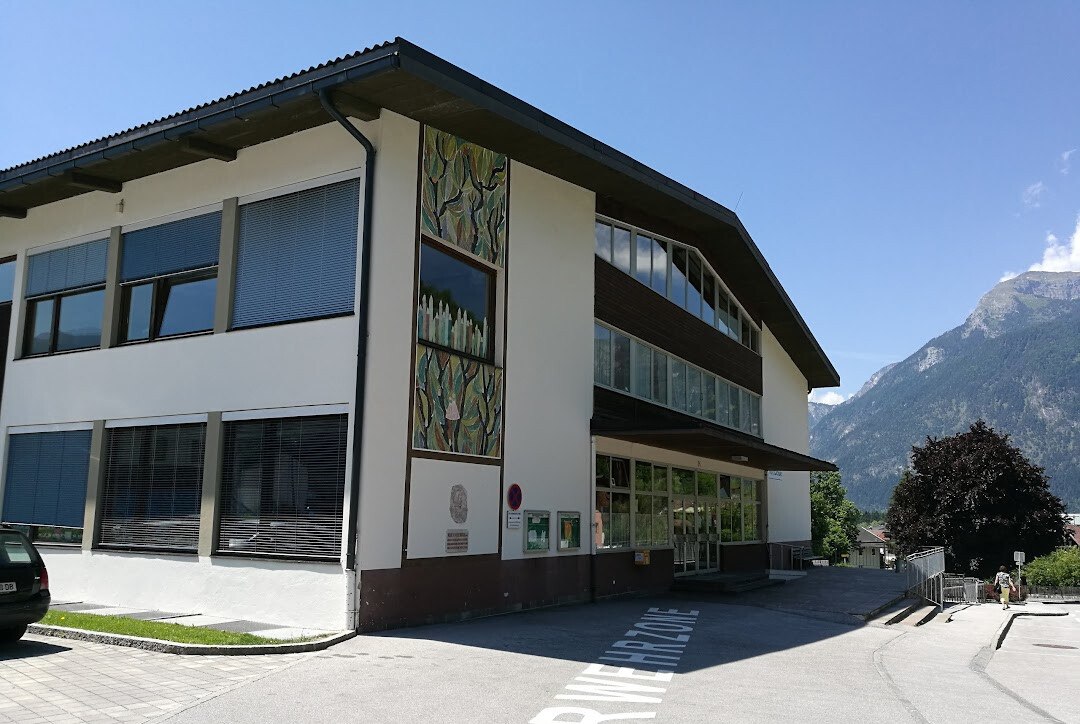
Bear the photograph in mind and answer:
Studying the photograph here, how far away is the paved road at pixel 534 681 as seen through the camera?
7695mm

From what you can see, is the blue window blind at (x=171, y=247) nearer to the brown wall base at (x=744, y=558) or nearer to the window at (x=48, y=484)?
the window at (x=48, y=484)

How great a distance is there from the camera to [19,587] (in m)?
10.3

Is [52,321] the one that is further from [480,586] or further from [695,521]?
[695,521]

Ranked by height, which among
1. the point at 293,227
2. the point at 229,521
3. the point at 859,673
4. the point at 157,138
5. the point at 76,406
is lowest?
the point at 859,673

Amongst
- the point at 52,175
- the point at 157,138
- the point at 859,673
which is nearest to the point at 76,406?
the point at 52,175

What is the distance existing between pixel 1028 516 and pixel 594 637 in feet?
140

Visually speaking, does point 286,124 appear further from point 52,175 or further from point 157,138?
point 52,175

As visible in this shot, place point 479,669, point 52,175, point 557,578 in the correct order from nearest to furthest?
point 479,669, point 52,175, point 557,578

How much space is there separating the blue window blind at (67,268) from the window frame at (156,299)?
2.79ft

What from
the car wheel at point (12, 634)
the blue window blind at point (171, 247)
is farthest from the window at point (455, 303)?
the car wheel at point (12, 634)

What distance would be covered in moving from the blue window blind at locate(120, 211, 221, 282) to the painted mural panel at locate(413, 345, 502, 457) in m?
4.08

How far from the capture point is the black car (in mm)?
10148

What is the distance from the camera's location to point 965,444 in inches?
1955

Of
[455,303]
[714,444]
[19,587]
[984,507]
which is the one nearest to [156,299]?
[455,303]
